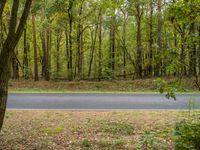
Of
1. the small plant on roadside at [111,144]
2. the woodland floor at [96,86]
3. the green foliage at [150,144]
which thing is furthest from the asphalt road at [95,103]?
the woodland floor at [96,86]

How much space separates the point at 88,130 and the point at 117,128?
77 centimetres

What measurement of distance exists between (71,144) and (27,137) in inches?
45.6

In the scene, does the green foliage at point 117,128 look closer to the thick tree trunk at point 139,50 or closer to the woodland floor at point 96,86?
the woodland floor at point 96,86

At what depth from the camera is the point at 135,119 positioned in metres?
8.45

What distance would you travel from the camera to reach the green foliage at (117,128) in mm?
7004

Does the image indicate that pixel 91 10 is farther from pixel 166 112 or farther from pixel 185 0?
pixel 185 0

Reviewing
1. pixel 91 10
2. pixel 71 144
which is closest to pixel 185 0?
pixel 71 144

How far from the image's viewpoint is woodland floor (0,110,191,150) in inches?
236

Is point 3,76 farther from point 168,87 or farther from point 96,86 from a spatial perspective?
point 96,86

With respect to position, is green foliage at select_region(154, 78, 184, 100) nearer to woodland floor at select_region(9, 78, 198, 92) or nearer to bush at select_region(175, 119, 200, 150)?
bush at select_region(175, 119, 200, 150)

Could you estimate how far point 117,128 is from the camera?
7234 mm

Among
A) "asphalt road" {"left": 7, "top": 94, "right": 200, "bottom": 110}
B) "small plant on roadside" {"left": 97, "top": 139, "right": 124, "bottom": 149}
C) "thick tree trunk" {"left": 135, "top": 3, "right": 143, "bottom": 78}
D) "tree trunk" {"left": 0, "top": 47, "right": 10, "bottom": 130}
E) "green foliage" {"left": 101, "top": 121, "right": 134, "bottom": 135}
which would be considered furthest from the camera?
"thick tree trunk" {"left": 135, "top": 3, "right": 143, "bottom": 78}

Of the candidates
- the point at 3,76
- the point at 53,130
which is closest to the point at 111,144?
the point at 53,130

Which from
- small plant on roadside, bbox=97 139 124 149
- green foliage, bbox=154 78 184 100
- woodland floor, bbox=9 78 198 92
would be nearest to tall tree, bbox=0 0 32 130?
small plant on roadside, bbox=97 139 124 149
